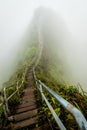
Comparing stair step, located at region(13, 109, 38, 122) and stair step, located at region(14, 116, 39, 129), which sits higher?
stair step, located at region(13, 109, 38, 122)

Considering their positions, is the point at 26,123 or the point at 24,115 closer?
the point at 26,123

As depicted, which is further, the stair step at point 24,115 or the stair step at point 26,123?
the stair step at point 24,115

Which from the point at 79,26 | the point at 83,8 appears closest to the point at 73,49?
the point at 79,26

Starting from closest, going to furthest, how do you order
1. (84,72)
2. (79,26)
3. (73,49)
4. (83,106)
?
(83,106) < (84,72) < (73,49) < (79,26)

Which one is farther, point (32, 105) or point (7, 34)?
point (7, 34)

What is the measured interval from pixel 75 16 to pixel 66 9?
1871cm

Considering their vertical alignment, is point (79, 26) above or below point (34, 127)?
above

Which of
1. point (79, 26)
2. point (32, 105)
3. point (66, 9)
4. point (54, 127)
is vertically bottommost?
point (54, 127)

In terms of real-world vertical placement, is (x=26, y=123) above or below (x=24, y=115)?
below

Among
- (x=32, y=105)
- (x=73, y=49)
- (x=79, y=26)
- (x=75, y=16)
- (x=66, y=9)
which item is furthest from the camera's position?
(x=66, y=9)

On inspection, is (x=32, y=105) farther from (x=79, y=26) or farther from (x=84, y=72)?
(x=79, y=26)

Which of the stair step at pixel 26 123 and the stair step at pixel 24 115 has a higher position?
the stair step at pixel 24 115

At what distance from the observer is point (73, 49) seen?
5241 cm

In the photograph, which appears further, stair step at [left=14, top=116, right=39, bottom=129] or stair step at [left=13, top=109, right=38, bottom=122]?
stair step at [left=13, top=109, right=38, bottom=122]
